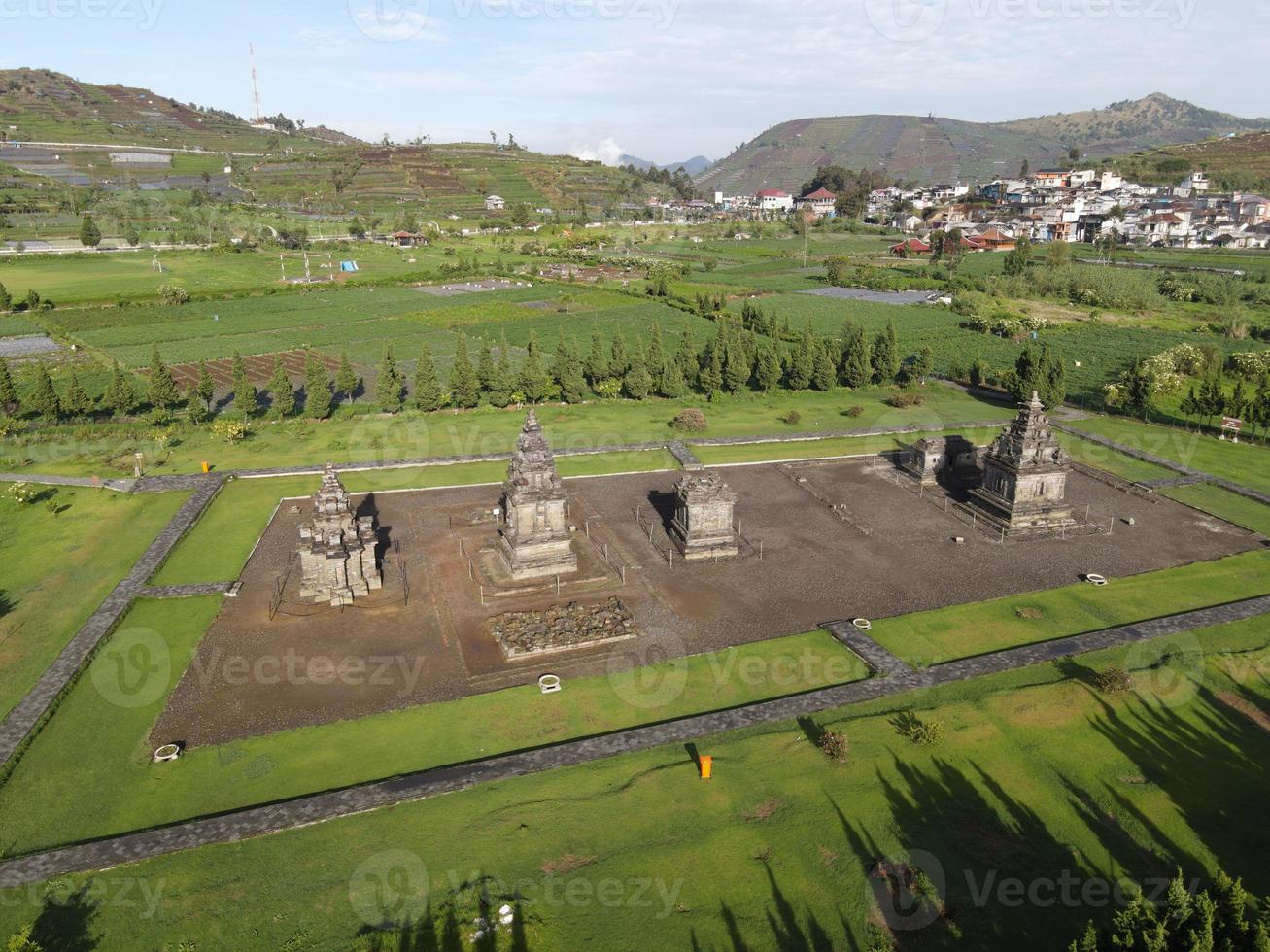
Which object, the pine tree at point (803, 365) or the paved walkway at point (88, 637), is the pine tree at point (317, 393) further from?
the pine tree at point (803, 365)

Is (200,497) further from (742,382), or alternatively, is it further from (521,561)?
(742,382)

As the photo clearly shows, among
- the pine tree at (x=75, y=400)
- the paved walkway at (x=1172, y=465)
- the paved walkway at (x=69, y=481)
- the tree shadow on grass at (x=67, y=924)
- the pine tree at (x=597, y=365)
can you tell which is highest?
the pine tree at (x=597, y=365)

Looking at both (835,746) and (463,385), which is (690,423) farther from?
(835,746)

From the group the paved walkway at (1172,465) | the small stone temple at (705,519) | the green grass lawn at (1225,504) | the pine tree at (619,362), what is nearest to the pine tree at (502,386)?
the pine tree at (619,362)

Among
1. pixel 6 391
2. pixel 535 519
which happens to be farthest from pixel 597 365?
pixel 6 391

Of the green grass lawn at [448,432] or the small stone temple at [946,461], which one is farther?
the green grass lawn at [448,432]

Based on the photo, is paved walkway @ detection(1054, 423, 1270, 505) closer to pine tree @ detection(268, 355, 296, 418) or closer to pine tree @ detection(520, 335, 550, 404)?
pine tree @ detection(520, 335, 550, 404)

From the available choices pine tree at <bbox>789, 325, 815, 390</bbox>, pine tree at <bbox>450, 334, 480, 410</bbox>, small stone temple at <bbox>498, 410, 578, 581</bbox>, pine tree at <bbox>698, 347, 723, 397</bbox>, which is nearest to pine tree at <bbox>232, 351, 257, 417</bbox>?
pine tree at <bbox>450, 334, 480, 410</bbox>
